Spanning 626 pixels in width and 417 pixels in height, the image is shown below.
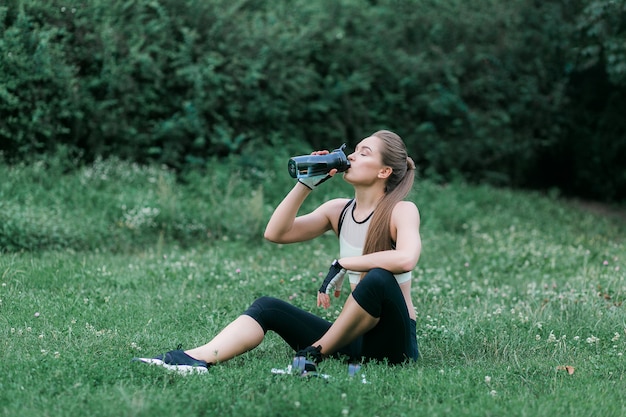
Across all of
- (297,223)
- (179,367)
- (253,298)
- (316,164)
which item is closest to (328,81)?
(253,298)

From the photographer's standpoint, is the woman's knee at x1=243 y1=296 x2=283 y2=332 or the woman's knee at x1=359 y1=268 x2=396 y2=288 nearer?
the woman's knee at x1=359 y1=268 x2=396 y2=288

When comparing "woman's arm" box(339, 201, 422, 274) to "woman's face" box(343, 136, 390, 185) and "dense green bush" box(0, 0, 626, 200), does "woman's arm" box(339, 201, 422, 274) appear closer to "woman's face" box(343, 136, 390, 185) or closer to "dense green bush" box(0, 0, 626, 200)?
"woman's face" box(343, 136, 390, 185)

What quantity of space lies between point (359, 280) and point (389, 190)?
1.85ft

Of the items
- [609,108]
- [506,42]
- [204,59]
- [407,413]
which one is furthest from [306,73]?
[407,413]

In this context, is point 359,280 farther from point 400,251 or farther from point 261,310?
point 261,310

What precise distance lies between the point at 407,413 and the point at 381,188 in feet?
4.80

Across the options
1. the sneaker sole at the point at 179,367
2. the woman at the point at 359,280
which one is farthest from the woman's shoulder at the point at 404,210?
the sneaker sole at the point at 179,367

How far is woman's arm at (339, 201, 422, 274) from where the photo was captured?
172 inches

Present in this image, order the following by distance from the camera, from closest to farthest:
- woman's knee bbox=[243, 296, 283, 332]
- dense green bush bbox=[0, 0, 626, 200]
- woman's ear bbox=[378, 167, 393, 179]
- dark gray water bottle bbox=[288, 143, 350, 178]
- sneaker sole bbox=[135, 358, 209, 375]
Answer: sneaker sole bbox=[135, 358, 209, 375], dark gray water bottle bbox=[288, 143, 350, 178], woman's knee bbox=[243, 296, 283, 332], woman's ear bbox=[378, 167, 393, 179], dense green bush bbox=[0, 0, 626, 200]

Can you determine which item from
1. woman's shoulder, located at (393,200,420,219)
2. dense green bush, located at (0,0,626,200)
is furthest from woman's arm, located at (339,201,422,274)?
dense green bush, located at (0,0,626,200)

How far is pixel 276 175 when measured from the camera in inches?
428

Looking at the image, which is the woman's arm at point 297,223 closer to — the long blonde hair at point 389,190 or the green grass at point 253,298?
the long blonde hair at point 389,190

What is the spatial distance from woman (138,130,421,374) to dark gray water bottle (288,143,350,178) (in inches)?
2.0

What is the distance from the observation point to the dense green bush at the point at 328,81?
995cm
